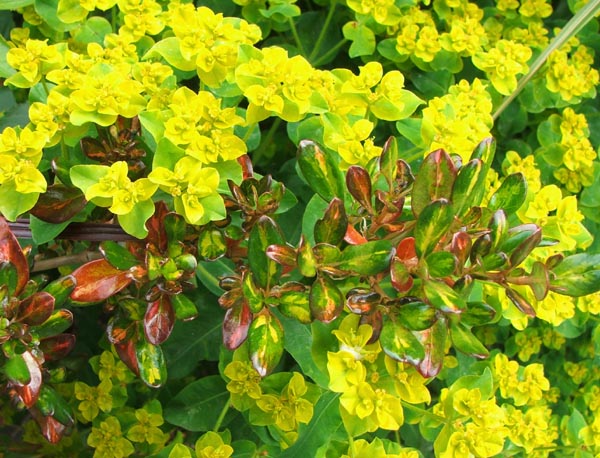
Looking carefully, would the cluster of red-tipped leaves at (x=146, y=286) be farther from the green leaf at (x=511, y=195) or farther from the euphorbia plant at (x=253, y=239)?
the green leaf at (x=511, y=195)

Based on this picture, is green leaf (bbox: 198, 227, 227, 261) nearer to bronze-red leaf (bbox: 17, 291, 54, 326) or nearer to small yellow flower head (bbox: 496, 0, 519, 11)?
bronze-red leaf (bbox: 17, 291, 54, 326)

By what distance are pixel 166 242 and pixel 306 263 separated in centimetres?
24

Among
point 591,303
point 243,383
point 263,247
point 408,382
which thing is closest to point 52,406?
point 243,383

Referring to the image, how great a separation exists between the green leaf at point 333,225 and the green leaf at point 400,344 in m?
0.13

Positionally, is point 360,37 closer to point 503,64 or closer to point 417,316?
point 503,64

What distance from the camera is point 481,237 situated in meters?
0.85

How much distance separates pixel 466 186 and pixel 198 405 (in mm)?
671

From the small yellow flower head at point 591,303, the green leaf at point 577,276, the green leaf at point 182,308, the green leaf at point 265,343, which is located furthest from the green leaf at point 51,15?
the small yellow flower head at point 591,303

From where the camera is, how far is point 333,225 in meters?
0.87

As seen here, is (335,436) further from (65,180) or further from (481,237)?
(65,180)

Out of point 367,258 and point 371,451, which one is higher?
point 367,258

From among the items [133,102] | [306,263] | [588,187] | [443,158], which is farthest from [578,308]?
[133,102]

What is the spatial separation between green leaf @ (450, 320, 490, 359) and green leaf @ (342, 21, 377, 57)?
72 centimetres

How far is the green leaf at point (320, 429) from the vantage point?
43.0 inches
